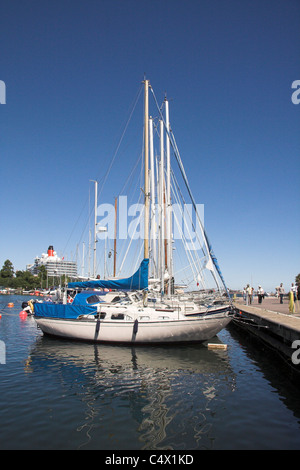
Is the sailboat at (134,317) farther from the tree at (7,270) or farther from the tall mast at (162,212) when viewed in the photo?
the tree at (7,270)

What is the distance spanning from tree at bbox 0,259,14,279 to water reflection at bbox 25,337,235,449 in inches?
6267

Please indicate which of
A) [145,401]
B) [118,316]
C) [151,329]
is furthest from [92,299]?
[145,401]

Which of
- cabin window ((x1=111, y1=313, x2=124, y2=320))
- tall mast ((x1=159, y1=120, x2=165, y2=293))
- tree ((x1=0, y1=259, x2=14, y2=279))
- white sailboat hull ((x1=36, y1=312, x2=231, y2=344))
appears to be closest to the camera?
white sailboat hull ((x1=36, y1=312, x2=231, y2=344))

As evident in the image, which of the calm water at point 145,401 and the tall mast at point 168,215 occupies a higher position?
the tall mast at point 168,215

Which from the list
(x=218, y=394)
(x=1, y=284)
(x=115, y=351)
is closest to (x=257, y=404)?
(x=218, y=394)

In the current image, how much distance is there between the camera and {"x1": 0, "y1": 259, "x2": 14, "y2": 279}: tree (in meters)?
164

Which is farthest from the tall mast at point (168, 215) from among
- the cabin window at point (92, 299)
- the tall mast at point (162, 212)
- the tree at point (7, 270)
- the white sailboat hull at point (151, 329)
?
the tree at point (7, 270)

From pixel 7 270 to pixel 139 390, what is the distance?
170874mm

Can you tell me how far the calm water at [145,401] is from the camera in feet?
26.9

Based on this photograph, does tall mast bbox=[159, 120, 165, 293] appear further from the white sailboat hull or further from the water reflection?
the water reflection

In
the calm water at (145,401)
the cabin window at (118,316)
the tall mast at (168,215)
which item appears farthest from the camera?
the tall mast at (168,215)

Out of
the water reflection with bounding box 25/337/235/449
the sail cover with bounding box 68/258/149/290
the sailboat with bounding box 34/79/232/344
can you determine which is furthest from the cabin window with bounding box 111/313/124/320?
the sail cover with bounding box 68/258/149/290

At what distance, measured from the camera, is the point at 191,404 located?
419 inches

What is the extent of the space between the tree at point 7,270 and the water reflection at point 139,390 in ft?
522
